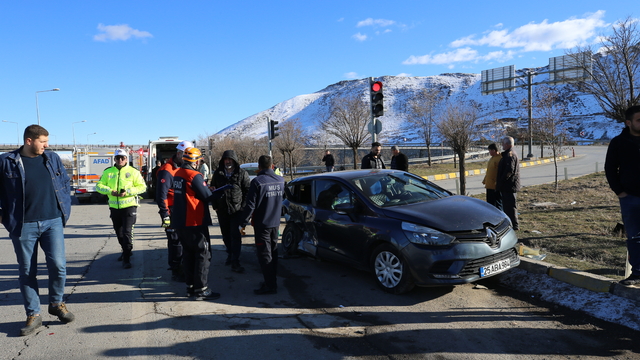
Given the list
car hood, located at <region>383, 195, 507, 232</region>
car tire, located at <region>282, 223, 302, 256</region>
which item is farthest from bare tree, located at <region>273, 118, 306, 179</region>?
car hood, located at <region>383, 195, 507, 232</region>

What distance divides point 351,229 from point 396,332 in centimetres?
182

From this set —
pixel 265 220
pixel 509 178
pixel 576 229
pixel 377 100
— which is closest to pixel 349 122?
pixel 377 100

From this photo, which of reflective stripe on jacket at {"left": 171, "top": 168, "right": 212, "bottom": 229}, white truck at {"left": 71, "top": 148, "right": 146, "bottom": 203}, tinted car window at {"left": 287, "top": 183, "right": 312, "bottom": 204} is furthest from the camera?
white truck at {"left": 71, "top": 148, "right": 146, "bottom": 203}

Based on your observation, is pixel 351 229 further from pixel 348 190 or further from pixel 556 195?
pixel 556 195

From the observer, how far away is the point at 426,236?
478 centimetres

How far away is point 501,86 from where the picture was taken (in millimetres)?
33531

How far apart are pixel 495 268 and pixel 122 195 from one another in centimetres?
545

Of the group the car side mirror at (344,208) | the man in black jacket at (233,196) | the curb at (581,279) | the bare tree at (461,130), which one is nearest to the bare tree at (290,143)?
the bare tree at (461,130)

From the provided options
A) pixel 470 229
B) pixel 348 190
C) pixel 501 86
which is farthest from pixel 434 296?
pixel 501 86

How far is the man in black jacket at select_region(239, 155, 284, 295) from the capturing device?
17.2 ft

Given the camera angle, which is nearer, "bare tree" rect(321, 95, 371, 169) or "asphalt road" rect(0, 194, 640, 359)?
"asphalt road" rect(0, 194, 640, 359)

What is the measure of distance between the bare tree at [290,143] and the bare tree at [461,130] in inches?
451

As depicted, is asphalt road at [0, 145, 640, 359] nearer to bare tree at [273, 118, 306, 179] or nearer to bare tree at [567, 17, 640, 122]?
bare tree at [567, 17, 640, 122]

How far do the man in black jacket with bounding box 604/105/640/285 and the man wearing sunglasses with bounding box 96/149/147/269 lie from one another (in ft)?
21.2
